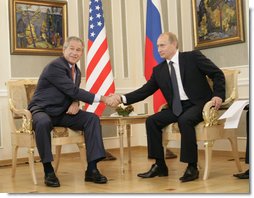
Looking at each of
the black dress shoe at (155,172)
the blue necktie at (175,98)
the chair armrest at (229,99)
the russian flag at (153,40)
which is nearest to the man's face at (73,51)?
the blue necktie at (175,98)

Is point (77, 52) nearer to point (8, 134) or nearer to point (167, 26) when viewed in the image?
point (8, 134)

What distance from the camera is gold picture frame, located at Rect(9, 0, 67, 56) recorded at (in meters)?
5.49

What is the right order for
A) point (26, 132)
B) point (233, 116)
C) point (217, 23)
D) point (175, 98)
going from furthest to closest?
point (217, 23)
point (175, 98)
point (26, 132)
point (233, 116)

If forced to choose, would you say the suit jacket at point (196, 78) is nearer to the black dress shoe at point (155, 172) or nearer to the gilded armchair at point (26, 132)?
the black dress shoe at point (155, 172)

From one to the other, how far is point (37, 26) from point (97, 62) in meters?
0.90

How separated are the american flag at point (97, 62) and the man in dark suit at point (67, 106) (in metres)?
1.40

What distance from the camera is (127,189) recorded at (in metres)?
3.41

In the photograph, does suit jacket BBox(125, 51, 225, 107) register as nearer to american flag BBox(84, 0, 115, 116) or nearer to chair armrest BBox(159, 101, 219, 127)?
chair armrest BBox(159, 101, 219, 127)

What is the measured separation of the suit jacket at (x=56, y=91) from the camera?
3895 millimetres

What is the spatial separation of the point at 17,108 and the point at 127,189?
5.03 feet

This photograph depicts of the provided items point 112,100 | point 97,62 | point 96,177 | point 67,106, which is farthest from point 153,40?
point 96,177

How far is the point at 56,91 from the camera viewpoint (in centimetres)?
395

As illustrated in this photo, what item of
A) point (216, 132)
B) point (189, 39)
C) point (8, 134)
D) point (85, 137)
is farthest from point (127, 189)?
point (189, 39)

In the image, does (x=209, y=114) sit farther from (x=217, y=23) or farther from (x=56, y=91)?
(x=217, y=23)
